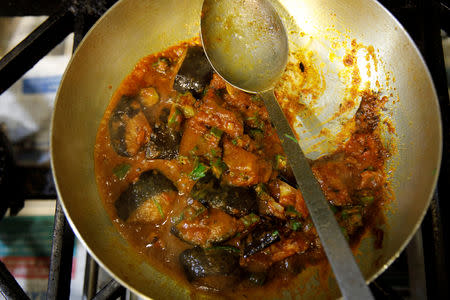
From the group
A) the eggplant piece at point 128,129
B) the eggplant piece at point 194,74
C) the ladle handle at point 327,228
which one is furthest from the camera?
the eggplant piece at point 194,74

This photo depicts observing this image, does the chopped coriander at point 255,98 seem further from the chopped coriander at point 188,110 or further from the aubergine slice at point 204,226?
the aubergine slice at point 204,226

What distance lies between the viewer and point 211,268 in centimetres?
177

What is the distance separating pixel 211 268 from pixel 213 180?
49cm

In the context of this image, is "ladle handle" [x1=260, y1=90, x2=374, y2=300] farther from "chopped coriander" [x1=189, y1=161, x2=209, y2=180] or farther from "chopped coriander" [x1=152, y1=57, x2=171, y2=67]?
"chopped coriander" [x1=152, y1=57, x2=171, y2=67]

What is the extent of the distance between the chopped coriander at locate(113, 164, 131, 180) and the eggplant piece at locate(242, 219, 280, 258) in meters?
0.81

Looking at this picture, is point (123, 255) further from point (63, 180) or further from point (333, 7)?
point (333, 7)

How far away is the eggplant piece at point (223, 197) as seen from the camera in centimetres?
187

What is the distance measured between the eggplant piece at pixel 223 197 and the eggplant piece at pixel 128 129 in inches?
17.6

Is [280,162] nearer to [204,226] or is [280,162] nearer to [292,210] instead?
[292,210]

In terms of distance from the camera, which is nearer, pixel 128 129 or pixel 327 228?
pixel 327 228

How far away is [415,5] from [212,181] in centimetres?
175

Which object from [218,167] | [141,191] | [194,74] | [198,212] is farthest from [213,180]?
[194,74]

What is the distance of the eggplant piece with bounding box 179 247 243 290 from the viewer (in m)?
1.78

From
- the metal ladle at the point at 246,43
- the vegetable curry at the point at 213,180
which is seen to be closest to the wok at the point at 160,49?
the vegetable curry at the point at 213,180
